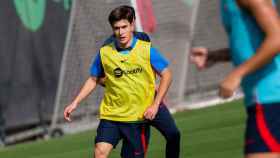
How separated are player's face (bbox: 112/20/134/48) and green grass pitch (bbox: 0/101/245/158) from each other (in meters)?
2.40

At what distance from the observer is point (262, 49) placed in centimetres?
482

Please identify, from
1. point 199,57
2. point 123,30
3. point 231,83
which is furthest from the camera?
point 123,30

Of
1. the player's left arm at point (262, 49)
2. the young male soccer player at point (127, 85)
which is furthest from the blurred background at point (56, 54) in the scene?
the player's left arm at point (262, 49)

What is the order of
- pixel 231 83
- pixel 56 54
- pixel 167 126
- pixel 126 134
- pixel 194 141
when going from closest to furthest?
pixel 231 83 < pixel 126 134 < pixel 167 126 < pixel 194 141 < pixel 56 54

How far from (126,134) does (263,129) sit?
3.54 m

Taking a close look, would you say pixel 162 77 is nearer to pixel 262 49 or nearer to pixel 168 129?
pixel 168 129

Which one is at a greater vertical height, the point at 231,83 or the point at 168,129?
the point at 231,83

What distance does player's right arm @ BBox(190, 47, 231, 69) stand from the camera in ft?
17.0

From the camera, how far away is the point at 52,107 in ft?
51.5

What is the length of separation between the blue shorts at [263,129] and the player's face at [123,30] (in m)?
3.26

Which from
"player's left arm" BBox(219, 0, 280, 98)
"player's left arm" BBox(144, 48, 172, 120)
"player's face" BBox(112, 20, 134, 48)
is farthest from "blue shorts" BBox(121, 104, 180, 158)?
"player's left arm" BBox(219, 0, 280, 98)

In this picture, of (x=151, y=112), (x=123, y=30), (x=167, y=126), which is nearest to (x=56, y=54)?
(x=167, y=126)

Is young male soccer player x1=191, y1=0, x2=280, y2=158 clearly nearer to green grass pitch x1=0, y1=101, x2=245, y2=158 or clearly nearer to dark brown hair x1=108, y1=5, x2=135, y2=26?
dark brown hair x1=108, y1=5, x2=135, y2=26

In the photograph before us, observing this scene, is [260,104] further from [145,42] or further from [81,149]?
[81,149]
